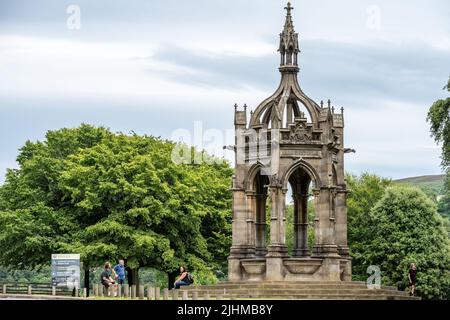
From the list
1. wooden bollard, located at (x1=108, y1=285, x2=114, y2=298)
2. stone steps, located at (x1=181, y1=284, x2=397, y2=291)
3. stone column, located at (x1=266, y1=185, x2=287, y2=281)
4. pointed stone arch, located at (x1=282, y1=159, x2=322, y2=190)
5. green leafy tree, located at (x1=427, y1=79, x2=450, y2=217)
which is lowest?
wooden bollard, located at (x1=108, y1=285, x2=114, y2=298)

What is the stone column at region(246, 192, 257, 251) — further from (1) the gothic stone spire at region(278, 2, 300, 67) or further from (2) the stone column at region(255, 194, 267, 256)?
(1) the gothic stone spire at region(278, 2, 300, 67)

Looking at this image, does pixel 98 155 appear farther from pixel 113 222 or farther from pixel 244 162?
pixel 244 162

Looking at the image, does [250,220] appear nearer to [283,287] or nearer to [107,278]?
[283,287]

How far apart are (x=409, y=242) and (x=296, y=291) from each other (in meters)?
37.2

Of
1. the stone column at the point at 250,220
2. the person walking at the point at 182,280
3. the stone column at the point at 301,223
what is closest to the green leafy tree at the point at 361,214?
the stone column at the point at 301,223

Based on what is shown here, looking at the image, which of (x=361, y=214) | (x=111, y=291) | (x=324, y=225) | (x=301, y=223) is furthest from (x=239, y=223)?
(x=361, y=214)

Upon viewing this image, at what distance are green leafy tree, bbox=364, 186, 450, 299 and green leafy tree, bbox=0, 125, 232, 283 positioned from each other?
1112cm

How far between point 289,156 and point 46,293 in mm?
14486

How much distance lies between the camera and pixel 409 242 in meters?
94.6

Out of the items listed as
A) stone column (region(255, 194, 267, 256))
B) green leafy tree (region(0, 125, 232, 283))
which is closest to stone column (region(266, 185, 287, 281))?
stone column (region(255, 194, 267, 256))

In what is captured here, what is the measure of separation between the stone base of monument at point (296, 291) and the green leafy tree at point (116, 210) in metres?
23.2

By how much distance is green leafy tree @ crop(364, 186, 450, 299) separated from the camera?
93188mm

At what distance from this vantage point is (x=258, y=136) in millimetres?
63250

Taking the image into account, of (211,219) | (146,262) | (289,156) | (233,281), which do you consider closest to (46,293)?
(233,281)
